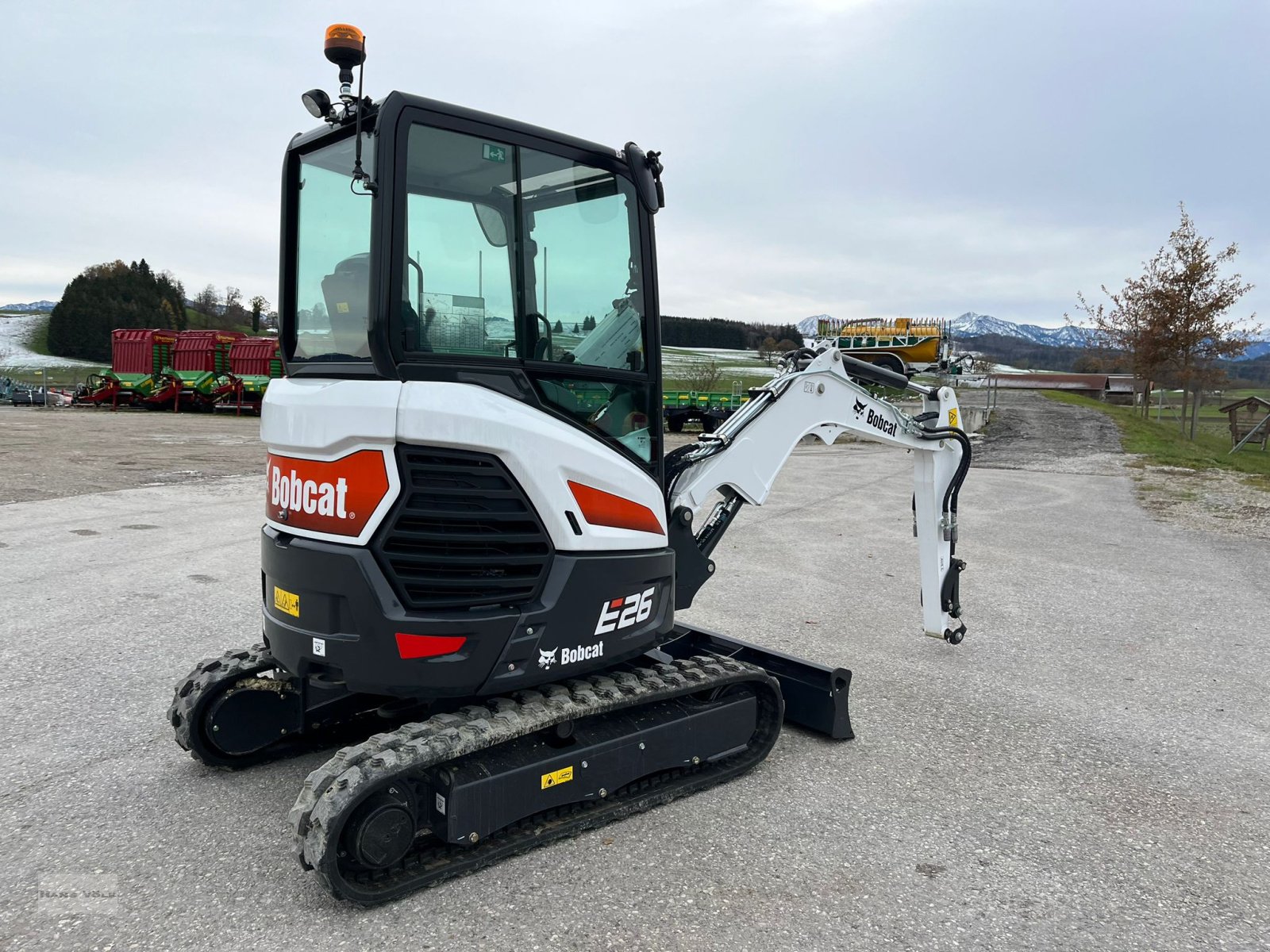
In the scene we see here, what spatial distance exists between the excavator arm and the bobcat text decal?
171 cm

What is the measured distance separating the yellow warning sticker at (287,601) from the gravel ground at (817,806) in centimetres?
95

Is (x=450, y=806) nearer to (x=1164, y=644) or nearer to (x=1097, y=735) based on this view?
(x=1097, y=735)

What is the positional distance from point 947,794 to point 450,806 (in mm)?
2328

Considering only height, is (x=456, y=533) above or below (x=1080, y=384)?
below

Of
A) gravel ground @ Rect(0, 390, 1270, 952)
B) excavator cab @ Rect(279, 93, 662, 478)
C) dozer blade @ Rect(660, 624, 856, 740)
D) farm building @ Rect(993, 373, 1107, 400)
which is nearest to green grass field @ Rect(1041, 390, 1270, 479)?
gravel ground @ Rect(0, 390, 1270, 952)

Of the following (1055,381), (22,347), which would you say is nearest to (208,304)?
(22,347)

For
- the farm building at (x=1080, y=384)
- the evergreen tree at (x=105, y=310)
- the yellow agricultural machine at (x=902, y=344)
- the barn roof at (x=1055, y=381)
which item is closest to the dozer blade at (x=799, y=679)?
the yellow agricultural machine at (x=902, y=344)

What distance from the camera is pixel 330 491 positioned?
3.47 metres

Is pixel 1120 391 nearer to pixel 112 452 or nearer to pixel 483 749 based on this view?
pixel 112 452

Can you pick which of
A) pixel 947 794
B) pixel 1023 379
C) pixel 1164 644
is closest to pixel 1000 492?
pixel 1164 644

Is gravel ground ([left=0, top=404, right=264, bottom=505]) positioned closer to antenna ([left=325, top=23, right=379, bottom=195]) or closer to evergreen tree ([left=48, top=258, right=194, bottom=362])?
antenna ([left=325, top=23, right=379, bottom=195])

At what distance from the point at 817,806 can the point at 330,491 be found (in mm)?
2520
